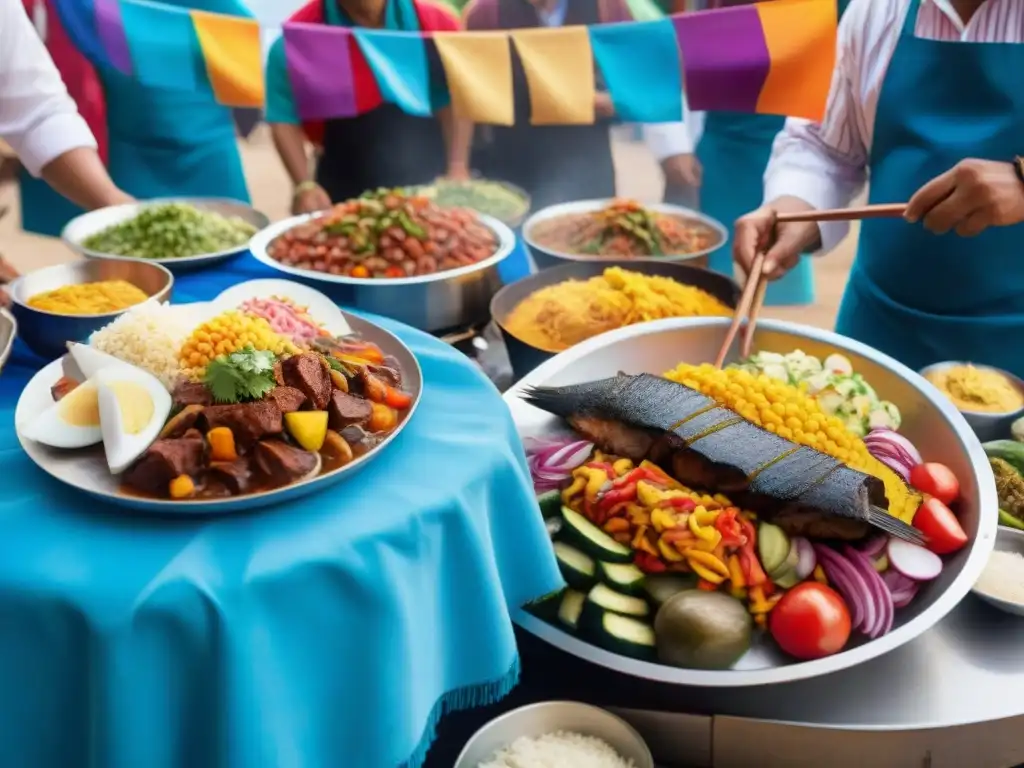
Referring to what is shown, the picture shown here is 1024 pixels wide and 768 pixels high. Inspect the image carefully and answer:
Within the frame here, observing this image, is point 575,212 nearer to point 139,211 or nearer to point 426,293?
point 426,293

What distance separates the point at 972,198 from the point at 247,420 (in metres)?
1.73

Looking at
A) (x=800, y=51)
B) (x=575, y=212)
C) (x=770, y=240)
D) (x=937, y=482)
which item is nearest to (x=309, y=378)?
(x=937, y=482)

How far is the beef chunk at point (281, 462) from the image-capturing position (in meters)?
1.31

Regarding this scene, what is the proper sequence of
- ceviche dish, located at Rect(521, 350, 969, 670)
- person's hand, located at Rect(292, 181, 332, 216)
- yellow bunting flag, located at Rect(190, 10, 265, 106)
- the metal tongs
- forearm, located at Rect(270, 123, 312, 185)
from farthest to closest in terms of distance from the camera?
forearm, located at Rect(270, 123, 312, 185)
person's hand, located at Rect(292, 181, 332, 216)
yellow bunting flag, located at Rect(190, 10, 265, 106)
the metal tongs
ceviche dish, located at Rect(521, 350, 969, 670)

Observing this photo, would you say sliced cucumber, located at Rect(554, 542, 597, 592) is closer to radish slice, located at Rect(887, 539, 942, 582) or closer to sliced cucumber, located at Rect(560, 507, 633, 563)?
sliced cucumber, located at Rect(560, 507, 633, 563)

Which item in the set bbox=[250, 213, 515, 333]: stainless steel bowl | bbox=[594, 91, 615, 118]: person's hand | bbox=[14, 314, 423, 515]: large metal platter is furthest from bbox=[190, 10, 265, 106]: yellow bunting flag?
bbox=[14, 314, 423, 515]: large metal platter

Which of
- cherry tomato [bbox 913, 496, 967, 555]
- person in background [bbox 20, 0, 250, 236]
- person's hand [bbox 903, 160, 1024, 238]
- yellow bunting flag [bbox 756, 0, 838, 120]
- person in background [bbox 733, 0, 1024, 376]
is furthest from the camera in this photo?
person in background [bbox 20, 0, 250, 236]

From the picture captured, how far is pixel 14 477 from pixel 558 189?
147 inches

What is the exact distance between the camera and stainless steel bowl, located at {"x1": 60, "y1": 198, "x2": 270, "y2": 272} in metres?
2.40

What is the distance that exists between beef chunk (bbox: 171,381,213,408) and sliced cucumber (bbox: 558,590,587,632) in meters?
0.76

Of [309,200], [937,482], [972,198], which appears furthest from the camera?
[309,200]

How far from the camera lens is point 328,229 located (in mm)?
2545

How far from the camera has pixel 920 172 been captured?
8.09 ft

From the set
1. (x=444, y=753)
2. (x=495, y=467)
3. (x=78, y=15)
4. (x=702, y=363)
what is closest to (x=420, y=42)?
(x=78, y=15)
